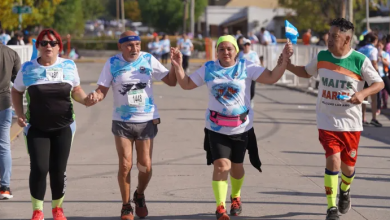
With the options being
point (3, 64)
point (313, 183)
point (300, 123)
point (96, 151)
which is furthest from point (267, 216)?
point (300, 123)

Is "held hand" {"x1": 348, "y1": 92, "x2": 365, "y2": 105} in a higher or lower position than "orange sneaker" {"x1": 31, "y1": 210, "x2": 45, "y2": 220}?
higher

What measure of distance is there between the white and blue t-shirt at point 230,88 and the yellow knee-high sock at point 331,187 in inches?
34.0

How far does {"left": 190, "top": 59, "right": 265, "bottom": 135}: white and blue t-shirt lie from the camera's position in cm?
680

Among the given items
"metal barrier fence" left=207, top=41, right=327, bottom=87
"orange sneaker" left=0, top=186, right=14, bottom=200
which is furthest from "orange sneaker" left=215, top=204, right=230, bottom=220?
"metal barrier fence" left=207, top=41, right=327, bottom=87

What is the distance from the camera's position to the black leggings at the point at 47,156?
21.9 feet

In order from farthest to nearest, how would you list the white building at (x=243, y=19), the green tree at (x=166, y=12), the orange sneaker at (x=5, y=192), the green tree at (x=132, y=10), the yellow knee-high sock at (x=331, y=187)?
the green tree at (x=132, y=10) < the green tree at (x=166, y=12) < the white building at (x=243, y=19) < the orange sneaker at (x=5, y=192) < the yellow knee-high sock at (x=331, y=187)

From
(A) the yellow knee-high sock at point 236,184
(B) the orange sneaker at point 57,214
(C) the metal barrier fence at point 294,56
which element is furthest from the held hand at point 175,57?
(C) the metal barrier fence at point 294,56

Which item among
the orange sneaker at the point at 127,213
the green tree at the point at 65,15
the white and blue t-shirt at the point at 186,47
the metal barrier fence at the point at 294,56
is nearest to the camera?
the orange sneaker at the point at 127,213

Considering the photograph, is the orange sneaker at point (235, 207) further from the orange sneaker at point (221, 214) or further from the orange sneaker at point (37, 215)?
the orange sneaker at point (37, 215)

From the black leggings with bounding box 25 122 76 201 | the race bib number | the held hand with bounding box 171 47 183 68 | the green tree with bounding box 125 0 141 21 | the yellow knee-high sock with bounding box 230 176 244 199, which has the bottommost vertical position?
the green tree with bounding box 125 0 141 21

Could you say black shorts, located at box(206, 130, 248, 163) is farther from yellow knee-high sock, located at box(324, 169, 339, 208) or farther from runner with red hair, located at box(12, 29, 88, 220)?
runner with red hair, located at box(12, 29, 88, 220)

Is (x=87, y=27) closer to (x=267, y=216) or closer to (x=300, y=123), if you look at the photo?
(x=300, y=123)

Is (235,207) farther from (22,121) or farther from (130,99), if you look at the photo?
(22,121)

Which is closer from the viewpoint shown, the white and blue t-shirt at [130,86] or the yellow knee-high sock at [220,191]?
the yellow knee-high sock at [220,191]
